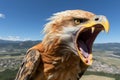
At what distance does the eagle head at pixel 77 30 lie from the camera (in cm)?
624

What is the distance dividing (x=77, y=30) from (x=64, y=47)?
0.66 m

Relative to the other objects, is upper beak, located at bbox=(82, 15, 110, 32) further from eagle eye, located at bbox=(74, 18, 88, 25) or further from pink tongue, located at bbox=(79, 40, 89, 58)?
pink tongue, located at bbox=(79, 40, 89, 58)

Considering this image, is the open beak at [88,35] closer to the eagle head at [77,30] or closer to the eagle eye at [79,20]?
the eagle head at [77,30]

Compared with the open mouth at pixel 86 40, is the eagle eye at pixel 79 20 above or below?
above

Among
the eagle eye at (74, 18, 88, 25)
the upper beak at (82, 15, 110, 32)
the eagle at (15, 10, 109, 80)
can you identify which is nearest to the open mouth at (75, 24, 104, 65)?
the eagle at (15, 10, 109, 80)

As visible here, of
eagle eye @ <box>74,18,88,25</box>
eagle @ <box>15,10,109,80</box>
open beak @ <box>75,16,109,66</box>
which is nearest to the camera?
open beak @ <box>75,16,109,66</box>

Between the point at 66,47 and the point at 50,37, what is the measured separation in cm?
54

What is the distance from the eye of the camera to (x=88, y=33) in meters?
6.56

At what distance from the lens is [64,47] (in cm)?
682

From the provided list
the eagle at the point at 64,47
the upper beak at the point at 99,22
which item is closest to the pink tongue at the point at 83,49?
the eagle at the point at 64,47

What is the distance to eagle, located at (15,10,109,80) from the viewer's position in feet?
20.9

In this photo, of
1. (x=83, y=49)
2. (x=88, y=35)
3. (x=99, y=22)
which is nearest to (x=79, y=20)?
(x=88, y=35)

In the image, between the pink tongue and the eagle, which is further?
the eagle

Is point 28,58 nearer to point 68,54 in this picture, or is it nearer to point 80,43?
point 68,54
